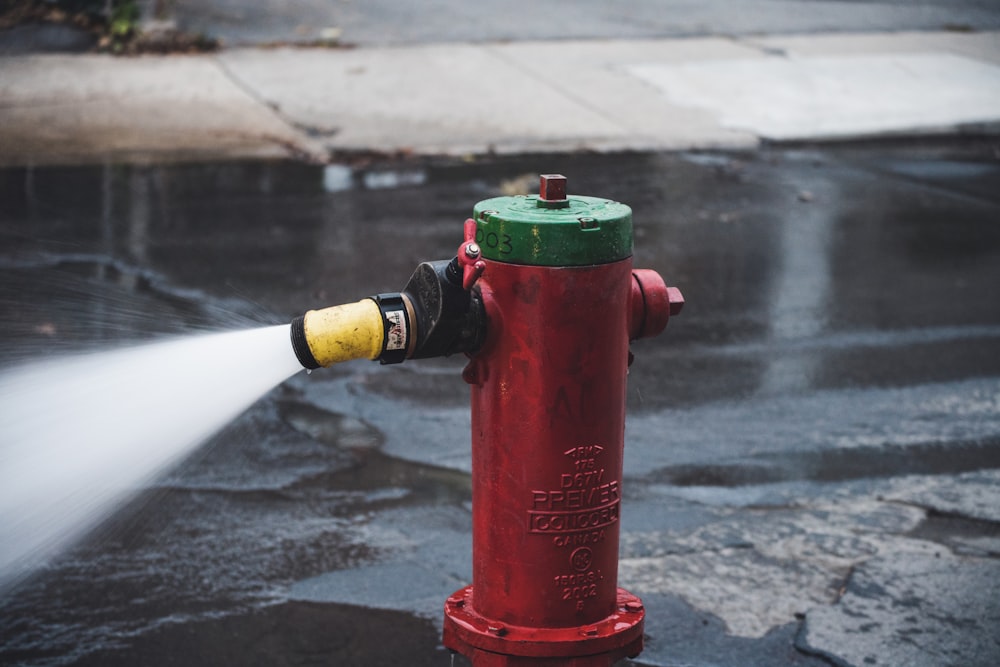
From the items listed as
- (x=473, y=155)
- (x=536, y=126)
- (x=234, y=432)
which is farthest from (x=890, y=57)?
(x=234, y=432)

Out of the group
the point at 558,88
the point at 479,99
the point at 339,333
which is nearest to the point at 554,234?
the point at 339,333

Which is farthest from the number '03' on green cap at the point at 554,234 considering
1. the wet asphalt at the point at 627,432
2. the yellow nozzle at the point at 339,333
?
the wet asphalt at the point at 627,432

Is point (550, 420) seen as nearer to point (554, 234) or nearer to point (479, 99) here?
point (554, 234)

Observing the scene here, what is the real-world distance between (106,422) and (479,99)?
680 cm

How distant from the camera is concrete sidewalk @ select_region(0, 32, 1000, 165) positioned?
8.15 m

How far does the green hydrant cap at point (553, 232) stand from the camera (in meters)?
1.88

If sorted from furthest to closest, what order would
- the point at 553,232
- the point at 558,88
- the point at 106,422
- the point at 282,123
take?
the point at 558,88, the point at 282,123, the point at 106,422, the point at 553,232

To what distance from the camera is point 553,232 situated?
74.0 inches

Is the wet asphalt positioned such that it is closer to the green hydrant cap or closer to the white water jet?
the white water jet

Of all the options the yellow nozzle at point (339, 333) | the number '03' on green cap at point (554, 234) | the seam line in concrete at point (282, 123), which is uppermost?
the seam line in concrete at point (282, 123)

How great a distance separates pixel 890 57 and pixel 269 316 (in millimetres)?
7965

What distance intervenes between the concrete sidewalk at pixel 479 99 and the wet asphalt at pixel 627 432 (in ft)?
2.68

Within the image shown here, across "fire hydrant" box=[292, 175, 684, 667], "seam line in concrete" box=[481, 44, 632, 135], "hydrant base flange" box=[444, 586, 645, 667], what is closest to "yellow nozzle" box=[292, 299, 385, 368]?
"fire hydrant" box=[292, 175, 684, 667]

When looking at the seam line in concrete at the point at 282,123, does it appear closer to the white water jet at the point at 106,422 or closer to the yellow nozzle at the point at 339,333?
the white water jet at the point at 106,422
